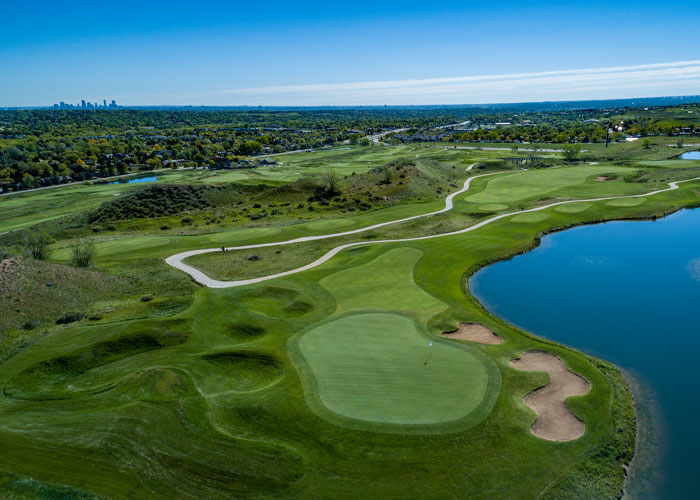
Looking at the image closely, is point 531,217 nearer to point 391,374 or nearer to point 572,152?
point 391,374

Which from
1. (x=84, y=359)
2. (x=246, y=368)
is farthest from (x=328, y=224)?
(x=84, y=359)

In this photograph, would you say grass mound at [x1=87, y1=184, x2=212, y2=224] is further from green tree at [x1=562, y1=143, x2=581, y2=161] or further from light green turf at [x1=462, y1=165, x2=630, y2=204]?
green tree at [x1=562, y1=143, x2=581, y2=161]

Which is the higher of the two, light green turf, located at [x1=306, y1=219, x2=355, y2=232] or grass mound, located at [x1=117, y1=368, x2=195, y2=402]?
light green turf, located at [x1=306, y1=219, x2=355, y2=232]

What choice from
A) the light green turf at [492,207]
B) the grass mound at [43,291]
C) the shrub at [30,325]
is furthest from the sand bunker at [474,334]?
the light green turf at [492,207]

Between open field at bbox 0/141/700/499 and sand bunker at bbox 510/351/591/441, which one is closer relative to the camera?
open field at bbox 0/141/700/499

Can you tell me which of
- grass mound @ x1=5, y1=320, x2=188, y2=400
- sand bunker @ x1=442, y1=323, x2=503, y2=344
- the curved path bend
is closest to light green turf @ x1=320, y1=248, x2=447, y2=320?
sand bunker @ x1=442, y1=323, x2=503, y2=344

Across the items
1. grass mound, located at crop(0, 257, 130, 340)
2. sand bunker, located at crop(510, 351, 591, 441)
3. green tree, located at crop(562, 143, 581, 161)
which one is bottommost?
sand bunker, located at crop(510, 351, 591, 441)
